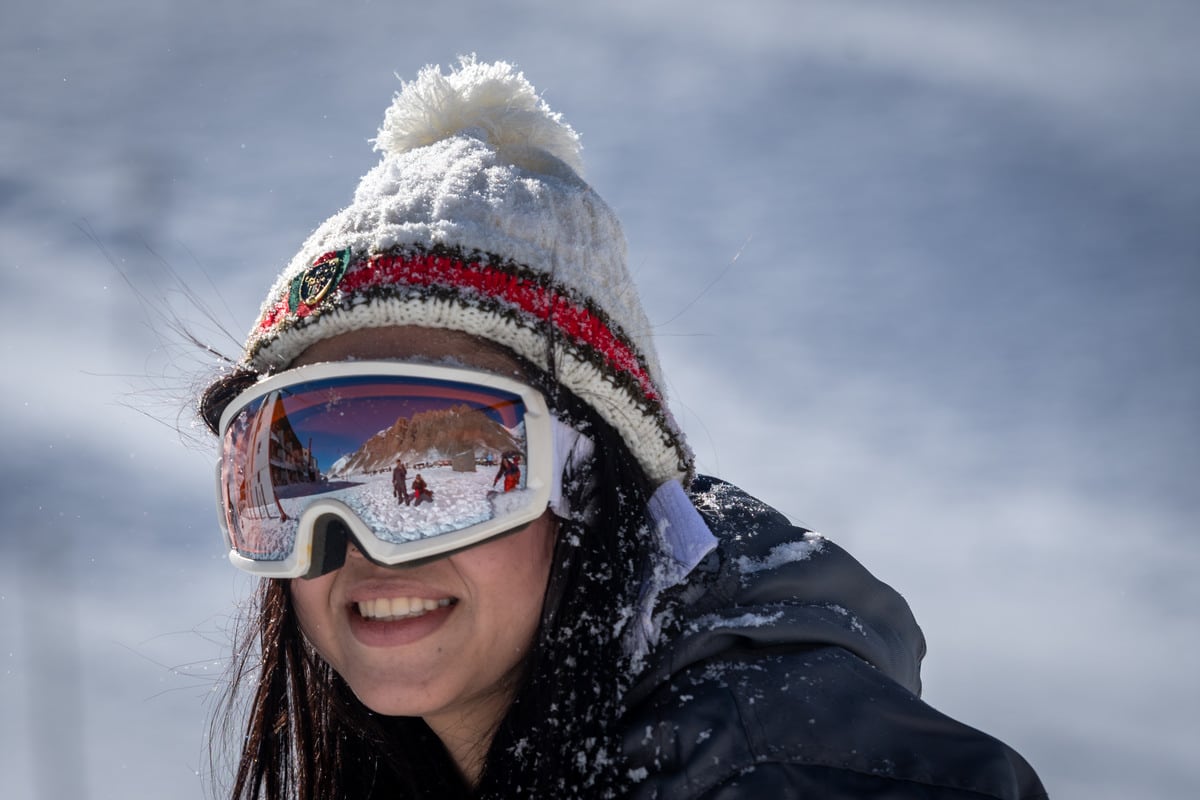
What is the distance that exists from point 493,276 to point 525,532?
1.76 feet

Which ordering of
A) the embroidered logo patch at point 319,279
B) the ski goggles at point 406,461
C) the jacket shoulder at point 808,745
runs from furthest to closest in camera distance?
the embroidered logo patch at point 319,279, the ski goggles at point 406,461, the jacket shoulder at point 808,745

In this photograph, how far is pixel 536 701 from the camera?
218cm

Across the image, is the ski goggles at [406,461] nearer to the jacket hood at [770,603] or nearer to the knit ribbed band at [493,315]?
the knit ribbed band at [493,315]

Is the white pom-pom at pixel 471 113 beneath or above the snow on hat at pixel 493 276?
A: above

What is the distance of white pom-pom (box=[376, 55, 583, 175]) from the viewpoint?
2.67 metres

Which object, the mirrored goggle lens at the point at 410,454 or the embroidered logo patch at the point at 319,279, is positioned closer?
the mirrored goggle lens at the point at 410,454

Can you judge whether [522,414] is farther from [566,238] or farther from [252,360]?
[252,360]

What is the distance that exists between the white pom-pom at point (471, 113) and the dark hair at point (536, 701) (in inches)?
28.3

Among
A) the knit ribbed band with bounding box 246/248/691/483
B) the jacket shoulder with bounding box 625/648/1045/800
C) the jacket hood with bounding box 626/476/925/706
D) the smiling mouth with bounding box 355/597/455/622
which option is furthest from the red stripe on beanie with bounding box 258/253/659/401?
the jacket shoulder with bounding box 625/648/1045/800

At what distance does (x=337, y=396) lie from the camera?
86.6 inches

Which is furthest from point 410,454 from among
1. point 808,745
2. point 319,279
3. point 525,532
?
point 808,745

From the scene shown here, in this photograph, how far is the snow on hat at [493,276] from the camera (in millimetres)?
2180

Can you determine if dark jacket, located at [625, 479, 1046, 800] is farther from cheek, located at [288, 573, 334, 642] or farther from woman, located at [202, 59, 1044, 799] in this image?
cheek, located at [288, 573, 334, 642]

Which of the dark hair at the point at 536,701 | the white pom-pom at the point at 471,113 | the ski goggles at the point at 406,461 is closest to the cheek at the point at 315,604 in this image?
the ski goggles at the point at 406,461
